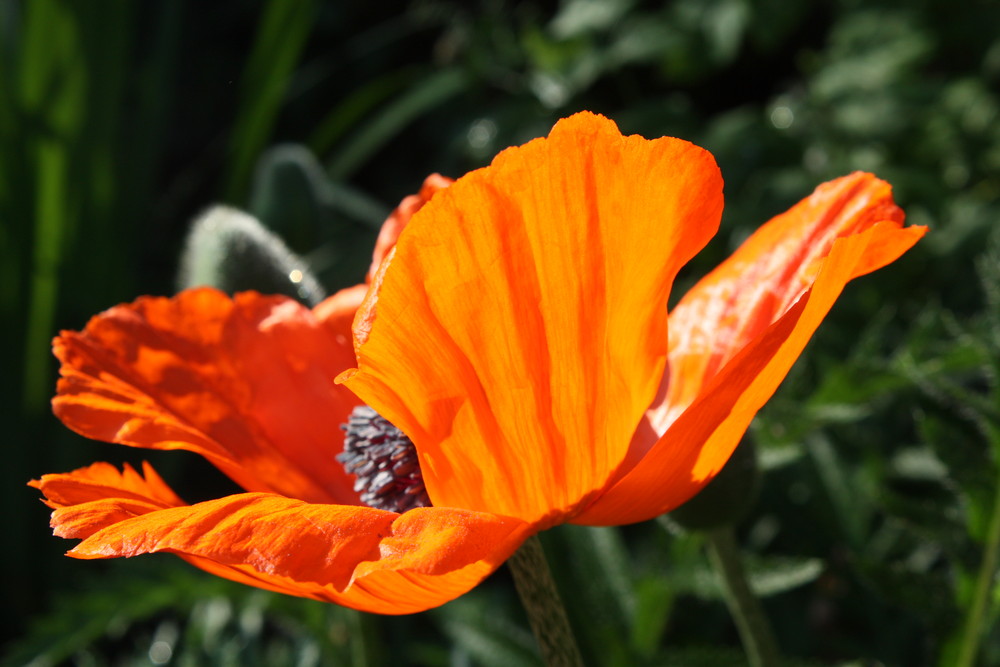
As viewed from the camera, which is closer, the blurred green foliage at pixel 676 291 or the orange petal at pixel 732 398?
the orange petal at pixel 732 398

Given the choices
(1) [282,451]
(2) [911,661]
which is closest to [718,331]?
(1) [282,451]

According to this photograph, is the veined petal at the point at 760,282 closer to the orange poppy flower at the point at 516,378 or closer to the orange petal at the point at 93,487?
the orange poppy flower at the point at 516,378

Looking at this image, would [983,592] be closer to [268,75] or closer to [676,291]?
[676,291]

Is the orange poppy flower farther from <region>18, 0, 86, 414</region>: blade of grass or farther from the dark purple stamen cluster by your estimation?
<region>18, 0, 86, 414</region>: blade of grass

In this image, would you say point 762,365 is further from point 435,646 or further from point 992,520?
point 435,646

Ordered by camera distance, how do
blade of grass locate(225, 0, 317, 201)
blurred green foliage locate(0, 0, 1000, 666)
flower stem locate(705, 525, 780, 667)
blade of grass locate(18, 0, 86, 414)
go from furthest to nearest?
blade of grass locate(225, 0, 317, 201)
blade of grass locate(18, 0, 86, 414)
blurred green foliage locate(0, 0, 1000, 666)
flower stem locate(705, 525, 780, 667)

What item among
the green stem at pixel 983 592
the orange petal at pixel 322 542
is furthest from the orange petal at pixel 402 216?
the green stem at pixel 983 592

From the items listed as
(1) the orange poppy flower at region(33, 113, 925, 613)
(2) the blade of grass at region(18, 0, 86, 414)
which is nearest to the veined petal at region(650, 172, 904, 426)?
(1) the orange poppy flower at region(33, 113, 925, 613)
